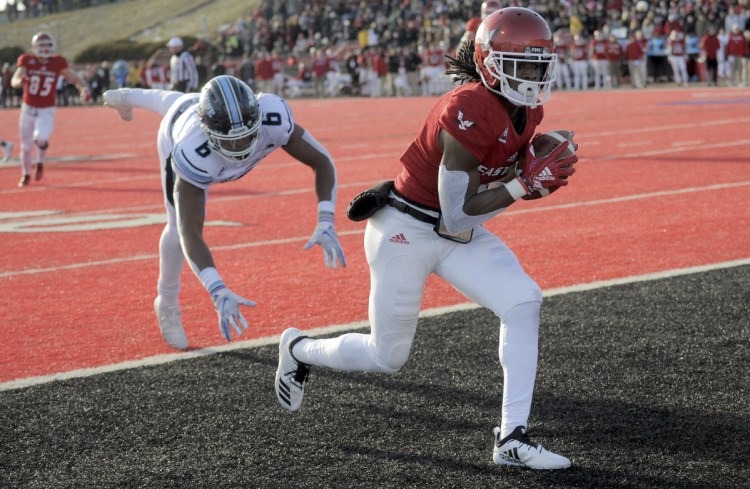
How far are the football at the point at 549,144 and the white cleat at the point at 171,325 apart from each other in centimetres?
247

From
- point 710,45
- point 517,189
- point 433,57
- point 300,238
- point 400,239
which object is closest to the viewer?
point 517,189

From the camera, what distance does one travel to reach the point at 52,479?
3689 millimetres

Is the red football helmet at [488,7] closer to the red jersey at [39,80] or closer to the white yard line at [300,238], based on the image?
the white yard line at [300,238]

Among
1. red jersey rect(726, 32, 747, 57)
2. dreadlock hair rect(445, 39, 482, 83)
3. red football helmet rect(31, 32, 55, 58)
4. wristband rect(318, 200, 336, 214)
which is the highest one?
dreadlock hair rect(445, 39, 482, 83)

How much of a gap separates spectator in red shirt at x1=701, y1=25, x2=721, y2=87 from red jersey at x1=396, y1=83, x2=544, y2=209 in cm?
2501

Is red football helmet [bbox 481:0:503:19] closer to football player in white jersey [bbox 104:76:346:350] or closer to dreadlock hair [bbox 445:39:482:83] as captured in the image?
football player in white jersey [bbox 104:76:346:350]

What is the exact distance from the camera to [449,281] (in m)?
3.98

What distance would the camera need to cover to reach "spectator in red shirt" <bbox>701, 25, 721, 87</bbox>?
88.7ft

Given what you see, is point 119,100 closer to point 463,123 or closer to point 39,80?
point 463,123

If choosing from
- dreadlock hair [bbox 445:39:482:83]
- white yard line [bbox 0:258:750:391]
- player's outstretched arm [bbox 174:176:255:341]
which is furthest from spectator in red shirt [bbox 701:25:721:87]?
player's outstretched arm [bbox 174:176:255:341]

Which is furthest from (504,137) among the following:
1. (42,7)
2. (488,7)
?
(42,7)

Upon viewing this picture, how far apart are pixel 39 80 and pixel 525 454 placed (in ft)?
37.8

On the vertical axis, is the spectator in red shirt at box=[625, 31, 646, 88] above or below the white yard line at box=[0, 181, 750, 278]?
below

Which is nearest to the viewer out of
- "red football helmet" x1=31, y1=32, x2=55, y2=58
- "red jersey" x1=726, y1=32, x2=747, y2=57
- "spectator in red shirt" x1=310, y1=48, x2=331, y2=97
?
"red football helmet" x1=31, y1=32, x2=55, y2=58
